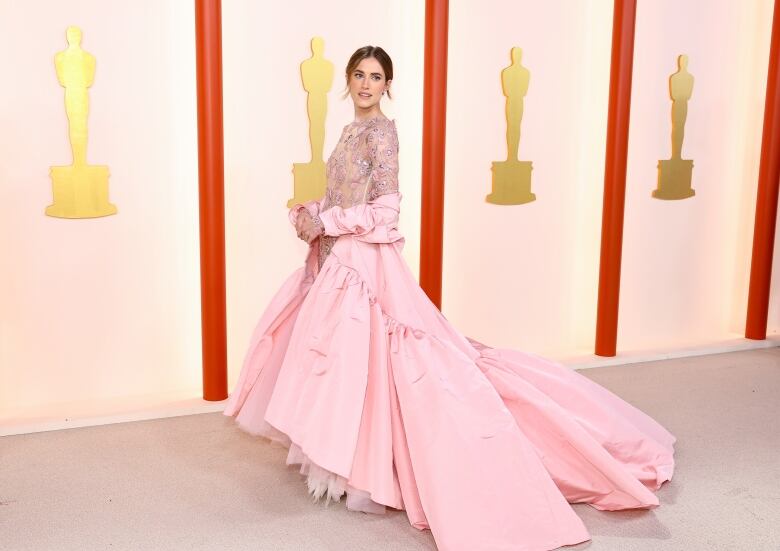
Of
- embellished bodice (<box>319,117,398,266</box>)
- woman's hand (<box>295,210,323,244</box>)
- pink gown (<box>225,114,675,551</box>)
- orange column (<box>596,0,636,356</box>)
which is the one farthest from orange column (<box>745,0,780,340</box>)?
woman's hand (<box>295,210,323,244</box>)

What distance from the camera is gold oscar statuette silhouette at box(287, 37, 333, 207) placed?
4.04m

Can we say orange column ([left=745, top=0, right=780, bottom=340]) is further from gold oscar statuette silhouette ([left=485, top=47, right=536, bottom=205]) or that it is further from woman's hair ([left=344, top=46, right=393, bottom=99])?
woman's hair ([left=344, top=46, right=393, bottom=99])

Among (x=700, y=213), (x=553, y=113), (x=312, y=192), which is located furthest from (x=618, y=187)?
(x=312, y=192)

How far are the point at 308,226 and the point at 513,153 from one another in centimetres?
194

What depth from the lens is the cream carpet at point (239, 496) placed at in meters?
2.60

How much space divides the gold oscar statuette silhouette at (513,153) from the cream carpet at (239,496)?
138 cm

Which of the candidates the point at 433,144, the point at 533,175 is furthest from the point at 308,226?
the point at 533,175

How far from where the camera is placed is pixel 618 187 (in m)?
4.60

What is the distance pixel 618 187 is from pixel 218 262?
7.22ft

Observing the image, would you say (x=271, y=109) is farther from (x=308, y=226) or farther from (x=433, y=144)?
(x=308, y=226)

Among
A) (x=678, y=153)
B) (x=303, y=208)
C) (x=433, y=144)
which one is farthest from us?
(x=678, y=153)

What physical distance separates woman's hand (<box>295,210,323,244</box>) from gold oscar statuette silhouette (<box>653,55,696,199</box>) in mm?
2684

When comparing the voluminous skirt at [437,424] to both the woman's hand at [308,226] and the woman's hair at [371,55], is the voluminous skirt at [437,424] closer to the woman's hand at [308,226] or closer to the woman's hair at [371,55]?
the woman's hand at [308,226]

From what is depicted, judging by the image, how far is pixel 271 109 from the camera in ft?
13.2
